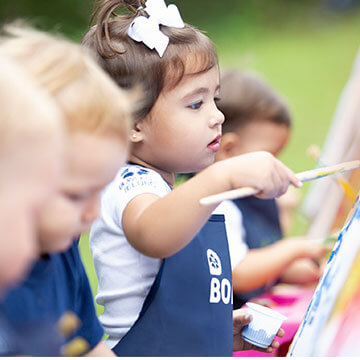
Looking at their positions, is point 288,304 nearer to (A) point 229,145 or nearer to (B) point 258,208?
(B) point 258,208

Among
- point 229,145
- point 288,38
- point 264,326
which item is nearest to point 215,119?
point 264,326

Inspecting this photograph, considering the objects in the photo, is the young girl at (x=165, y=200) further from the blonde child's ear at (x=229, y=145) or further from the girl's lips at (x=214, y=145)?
the blonde child's ear at (x=229, y=145)

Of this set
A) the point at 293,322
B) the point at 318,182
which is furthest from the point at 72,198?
the point at 318,182

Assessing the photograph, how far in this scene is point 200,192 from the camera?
1.11 m

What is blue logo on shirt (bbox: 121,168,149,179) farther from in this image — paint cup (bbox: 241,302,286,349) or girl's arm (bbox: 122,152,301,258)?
paint cup (bbox: 241,302,286,349)

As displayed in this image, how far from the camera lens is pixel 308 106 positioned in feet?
16.8

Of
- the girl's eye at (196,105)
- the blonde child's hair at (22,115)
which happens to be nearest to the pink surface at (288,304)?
the girl's eye at (196,105)

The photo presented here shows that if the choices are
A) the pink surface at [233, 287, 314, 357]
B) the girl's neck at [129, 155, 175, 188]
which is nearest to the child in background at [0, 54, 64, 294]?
the girl's neck at [129, 155, 175, 188]

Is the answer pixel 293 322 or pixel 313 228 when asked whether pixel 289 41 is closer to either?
pixel 313 228

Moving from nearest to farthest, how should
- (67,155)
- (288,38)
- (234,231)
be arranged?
(67,155), (234,231), (288,38)

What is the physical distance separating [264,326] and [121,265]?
0.30 m

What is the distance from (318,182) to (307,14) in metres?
4.66

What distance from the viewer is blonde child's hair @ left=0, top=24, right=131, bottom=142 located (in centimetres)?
87

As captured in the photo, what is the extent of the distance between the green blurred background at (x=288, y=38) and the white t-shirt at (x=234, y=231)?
1.99 metres
